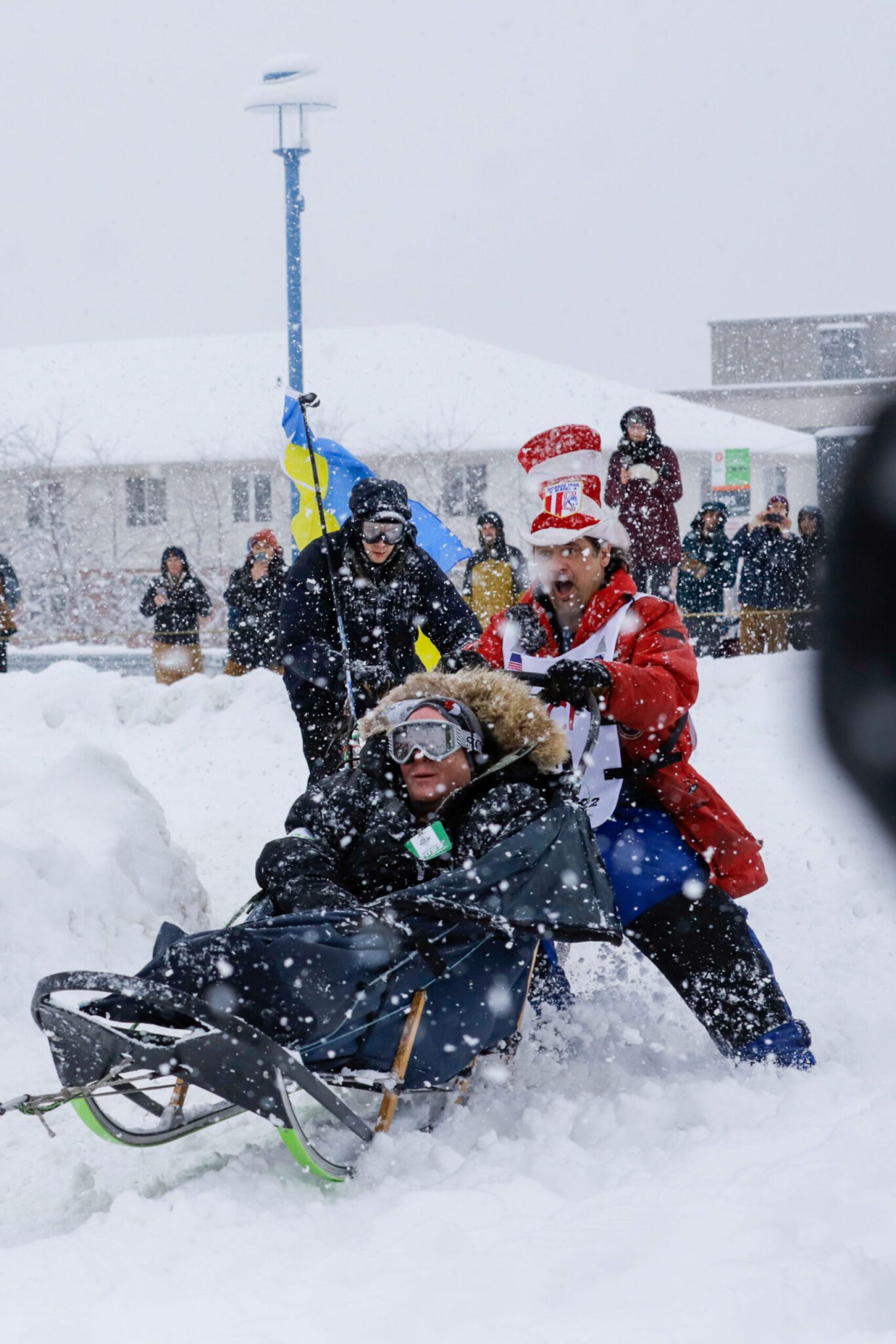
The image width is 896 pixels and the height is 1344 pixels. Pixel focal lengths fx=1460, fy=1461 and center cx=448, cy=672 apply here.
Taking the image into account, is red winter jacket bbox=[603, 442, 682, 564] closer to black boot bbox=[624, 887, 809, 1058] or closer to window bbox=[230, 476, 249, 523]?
black boot bbox=[624, 887, 809, 1058]

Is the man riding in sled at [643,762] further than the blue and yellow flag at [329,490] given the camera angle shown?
No

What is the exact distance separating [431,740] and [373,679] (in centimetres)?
172

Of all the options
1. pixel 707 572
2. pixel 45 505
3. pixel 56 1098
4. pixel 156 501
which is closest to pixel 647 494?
pixel 707 572

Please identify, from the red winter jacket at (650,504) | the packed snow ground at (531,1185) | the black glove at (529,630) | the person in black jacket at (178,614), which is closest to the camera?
the packed snow ground at (531,1185)

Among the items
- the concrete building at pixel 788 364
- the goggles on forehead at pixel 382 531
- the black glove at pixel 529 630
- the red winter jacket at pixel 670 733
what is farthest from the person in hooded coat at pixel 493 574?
the concrete building at pixel 788 364

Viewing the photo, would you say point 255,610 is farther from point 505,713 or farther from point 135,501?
point 135,501

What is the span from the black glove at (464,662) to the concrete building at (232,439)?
23456 millimetres

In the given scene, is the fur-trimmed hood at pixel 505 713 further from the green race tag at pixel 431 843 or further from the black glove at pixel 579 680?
the green race tag at pixel 431 843

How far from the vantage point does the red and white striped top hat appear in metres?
4.01

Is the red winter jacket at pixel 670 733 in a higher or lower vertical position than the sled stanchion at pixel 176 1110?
higher

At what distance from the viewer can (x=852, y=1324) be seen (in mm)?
2270

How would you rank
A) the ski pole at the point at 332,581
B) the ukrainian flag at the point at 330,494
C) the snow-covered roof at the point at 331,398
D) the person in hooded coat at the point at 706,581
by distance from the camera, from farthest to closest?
the snow-covered roof at the point at 331,398, the person in hooded coat at the point at 706,581, the ukrainian flag at the point at 330,494, the ski pole at the point at 332,581

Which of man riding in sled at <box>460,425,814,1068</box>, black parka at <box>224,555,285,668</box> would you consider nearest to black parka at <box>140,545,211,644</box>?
black parka at <box>224,555,285,668</box>

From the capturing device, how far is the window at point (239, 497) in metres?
32.8
